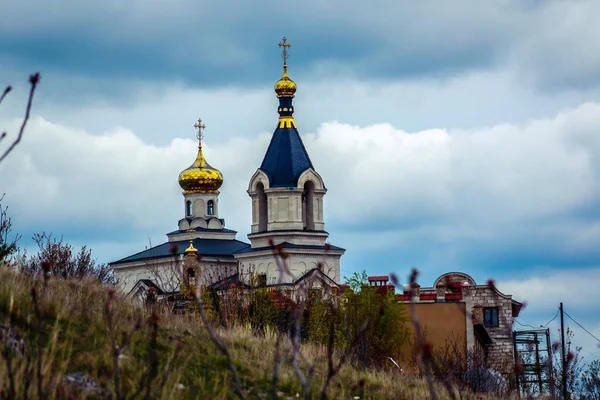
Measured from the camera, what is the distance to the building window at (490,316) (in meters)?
41.9

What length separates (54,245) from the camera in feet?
134

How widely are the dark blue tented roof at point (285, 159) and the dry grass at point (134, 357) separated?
54.1 meters

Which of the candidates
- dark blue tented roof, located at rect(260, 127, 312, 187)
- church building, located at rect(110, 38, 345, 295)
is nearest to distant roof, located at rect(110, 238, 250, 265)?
church building, located at rect(110, 38, 345, 295)

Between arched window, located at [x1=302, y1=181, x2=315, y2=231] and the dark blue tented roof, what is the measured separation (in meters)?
1.20

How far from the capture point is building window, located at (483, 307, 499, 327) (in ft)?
137

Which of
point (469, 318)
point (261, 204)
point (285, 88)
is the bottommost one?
point (469, 318)

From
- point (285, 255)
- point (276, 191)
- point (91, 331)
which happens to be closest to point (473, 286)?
point (276, 191)

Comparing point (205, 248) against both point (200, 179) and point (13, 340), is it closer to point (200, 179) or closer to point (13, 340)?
point (200, 179)

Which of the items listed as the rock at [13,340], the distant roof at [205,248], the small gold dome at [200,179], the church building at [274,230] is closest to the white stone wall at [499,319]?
the church building at [274,230]

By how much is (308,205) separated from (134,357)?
58517mm

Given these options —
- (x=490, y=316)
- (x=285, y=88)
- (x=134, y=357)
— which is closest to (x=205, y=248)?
(x=285, y=88)

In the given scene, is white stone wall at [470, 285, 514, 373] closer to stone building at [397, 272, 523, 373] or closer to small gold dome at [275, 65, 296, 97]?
stone building at [397, 272, 523, 373]

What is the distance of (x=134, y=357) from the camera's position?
35.8 ft

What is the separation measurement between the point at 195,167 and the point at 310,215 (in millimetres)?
10537
